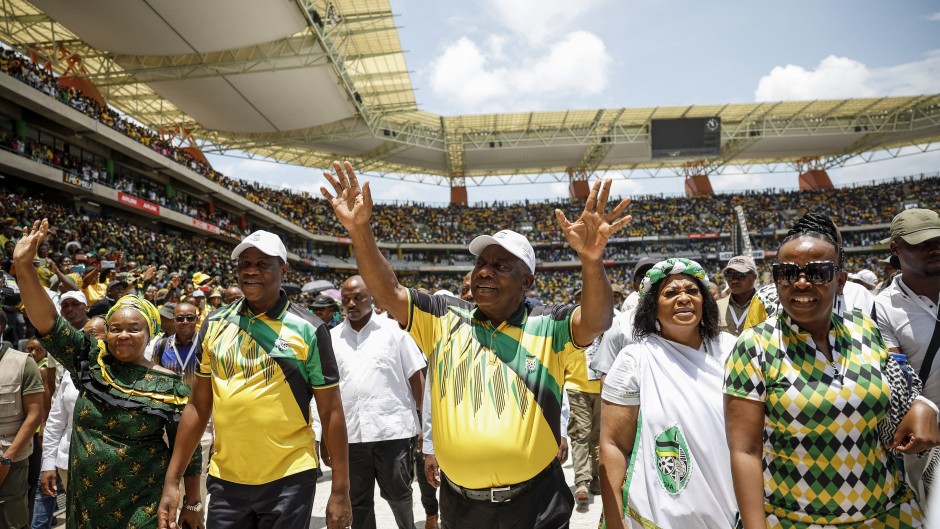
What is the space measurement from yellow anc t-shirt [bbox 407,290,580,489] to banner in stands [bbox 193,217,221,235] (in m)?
29.2

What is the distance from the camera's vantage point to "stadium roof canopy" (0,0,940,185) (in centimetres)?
1961

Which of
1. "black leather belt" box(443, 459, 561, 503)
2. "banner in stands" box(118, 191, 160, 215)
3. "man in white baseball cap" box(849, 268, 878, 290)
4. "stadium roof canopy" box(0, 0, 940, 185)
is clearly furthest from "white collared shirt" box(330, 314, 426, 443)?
"banner in stands" box(118, 191, 160, 215)

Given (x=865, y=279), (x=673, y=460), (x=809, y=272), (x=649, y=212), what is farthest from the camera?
(x=649, y=212)

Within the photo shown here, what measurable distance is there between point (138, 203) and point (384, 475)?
2403cm

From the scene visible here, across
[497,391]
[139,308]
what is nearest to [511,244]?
[497,391]

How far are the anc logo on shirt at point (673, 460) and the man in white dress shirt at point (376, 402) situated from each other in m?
2.43

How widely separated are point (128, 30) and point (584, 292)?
72.3ft

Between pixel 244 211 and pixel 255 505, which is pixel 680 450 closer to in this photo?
pixel 255 505

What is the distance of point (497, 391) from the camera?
7.79ft

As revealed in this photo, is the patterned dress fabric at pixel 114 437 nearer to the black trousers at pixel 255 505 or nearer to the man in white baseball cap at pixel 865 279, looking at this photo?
the black trousers at pixel 255 505

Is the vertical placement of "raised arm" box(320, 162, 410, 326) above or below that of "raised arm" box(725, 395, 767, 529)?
above

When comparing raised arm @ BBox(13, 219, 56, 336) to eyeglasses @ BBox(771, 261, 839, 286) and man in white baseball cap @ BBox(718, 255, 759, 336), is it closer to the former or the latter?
eyeglasses @ BBox(771, 261, 839, 286)

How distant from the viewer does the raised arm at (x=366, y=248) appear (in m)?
2.51

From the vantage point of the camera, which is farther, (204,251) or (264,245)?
(204,251)
